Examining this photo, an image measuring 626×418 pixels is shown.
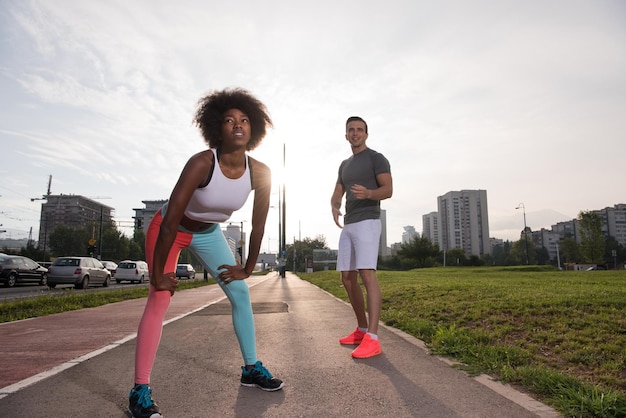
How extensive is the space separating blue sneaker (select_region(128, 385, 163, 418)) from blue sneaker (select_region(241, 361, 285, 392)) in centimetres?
73

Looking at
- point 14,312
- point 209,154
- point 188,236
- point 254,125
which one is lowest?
point 14,312

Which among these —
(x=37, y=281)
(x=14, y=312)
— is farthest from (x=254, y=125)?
(x=37, y=281)

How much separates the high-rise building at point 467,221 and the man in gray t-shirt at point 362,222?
132 m

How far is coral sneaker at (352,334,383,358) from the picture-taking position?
3947mm

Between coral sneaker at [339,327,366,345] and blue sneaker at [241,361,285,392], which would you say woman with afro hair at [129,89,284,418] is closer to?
blue sneaker at [241,361,285,392]

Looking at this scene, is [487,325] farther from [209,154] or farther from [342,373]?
[209,154]

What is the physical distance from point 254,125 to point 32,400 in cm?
234

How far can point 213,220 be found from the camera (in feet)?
9.02

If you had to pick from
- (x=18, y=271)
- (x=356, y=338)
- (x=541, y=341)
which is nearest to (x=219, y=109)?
(x=356, y=338)

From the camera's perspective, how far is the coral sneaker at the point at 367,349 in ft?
13.0

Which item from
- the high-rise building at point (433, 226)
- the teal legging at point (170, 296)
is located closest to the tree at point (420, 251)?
the teal legging at point (170, 296)

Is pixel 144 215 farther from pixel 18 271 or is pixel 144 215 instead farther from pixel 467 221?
pixel 467 221

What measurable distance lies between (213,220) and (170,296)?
1.80 ft

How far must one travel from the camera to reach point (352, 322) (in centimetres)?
635
